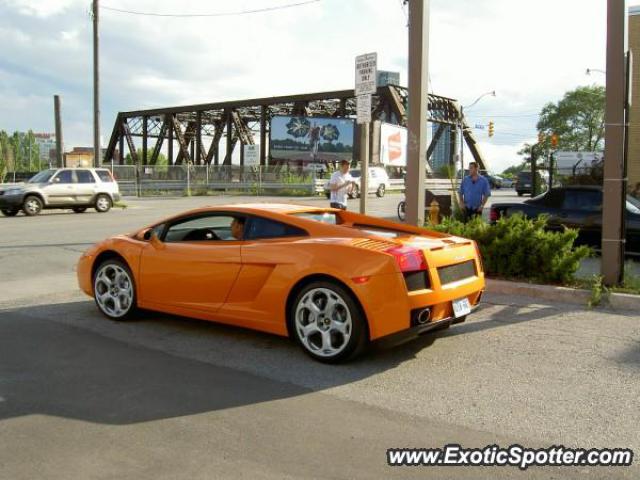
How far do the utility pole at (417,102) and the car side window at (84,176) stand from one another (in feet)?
55.0

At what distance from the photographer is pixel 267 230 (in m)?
5.55

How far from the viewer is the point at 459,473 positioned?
3211mm

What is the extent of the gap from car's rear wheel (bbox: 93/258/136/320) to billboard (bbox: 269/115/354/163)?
4857 centimetres

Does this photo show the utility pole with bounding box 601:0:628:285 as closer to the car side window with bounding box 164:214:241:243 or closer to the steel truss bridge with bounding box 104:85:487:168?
the car side window with bounding box 164:214:241:243

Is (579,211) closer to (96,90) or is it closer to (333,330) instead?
(333,330)

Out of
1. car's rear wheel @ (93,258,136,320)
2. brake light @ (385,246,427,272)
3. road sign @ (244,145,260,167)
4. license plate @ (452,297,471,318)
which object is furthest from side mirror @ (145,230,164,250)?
road sign @ (244,145,260,167)

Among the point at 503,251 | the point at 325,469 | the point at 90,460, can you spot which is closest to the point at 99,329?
the point at 90,460

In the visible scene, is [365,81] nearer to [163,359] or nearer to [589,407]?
[163,359]

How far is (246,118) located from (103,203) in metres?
43.9

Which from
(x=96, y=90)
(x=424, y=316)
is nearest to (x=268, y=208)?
(x=424, y=316)

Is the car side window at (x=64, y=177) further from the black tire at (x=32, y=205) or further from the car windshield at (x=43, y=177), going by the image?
the black tire at (x=32, y=205)

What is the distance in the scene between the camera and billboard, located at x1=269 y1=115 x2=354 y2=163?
54688 millimetres

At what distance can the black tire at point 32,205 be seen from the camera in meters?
21.1

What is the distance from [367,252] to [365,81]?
5111mm
